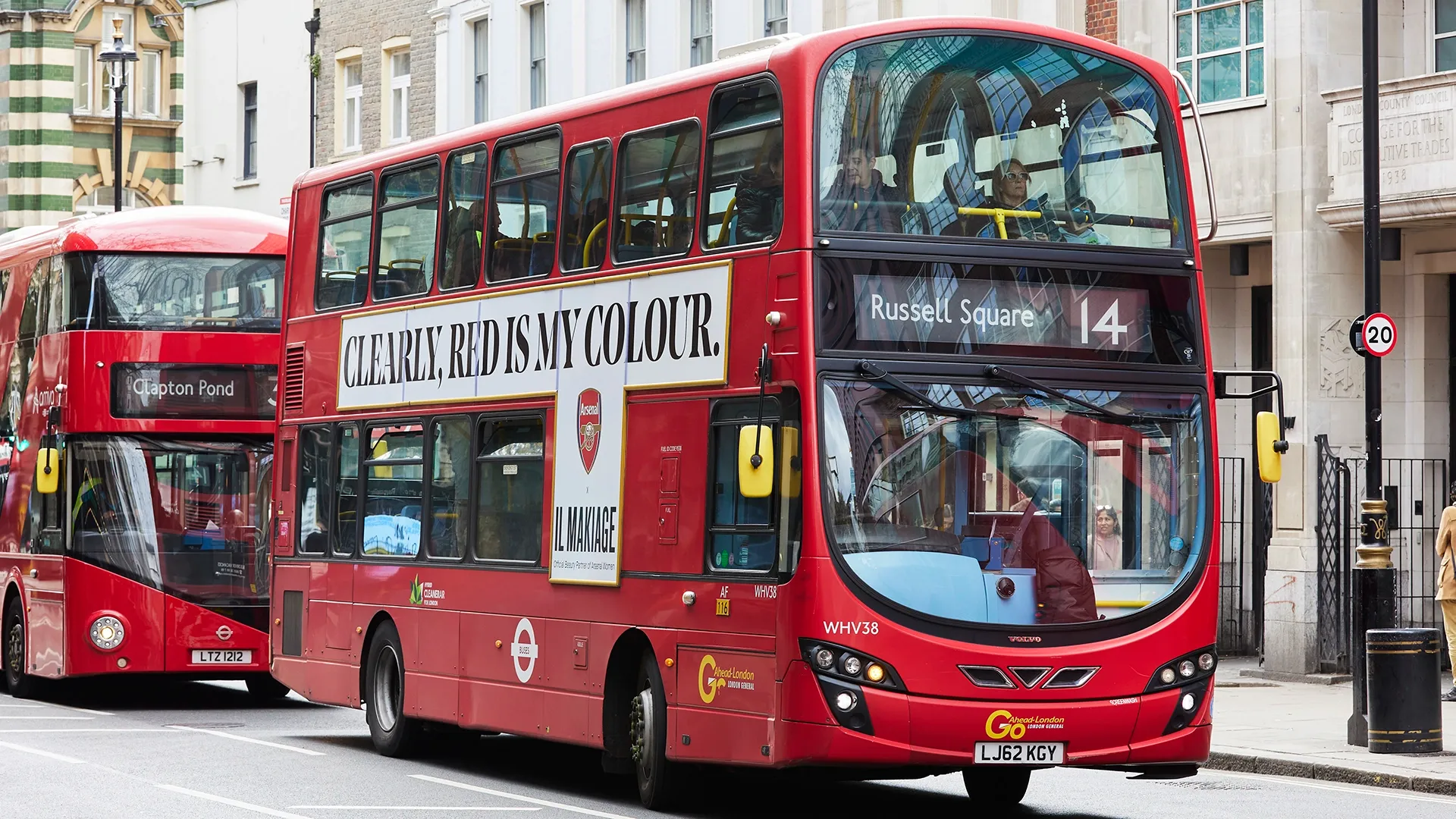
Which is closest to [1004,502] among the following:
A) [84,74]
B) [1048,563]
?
[1048,563]

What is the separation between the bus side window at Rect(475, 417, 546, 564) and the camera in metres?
15.1

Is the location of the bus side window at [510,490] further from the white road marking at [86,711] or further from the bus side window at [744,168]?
the white road marking at [86,711]

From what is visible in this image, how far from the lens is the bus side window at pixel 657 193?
13.6 m

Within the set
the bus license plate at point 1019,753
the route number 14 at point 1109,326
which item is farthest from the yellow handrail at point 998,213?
the bus license plate at point 1019,753

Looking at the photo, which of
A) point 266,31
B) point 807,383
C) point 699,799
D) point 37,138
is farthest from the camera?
point 37,138

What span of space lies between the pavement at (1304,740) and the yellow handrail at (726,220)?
19.1 feet

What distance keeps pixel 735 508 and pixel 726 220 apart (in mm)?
1621

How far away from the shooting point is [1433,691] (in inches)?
640

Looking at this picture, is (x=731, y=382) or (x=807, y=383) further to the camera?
(x=731, y=382)

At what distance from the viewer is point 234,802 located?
1409cm

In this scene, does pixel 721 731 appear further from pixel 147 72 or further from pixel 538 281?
pixel 147 72

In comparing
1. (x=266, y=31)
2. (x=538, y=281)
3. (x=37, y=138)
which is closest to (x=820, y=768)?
(x=538, y=281)

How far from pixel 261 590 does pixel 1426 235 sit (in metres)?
11.9

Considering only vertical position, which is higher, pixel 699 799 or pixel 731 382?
pixel 731 382
